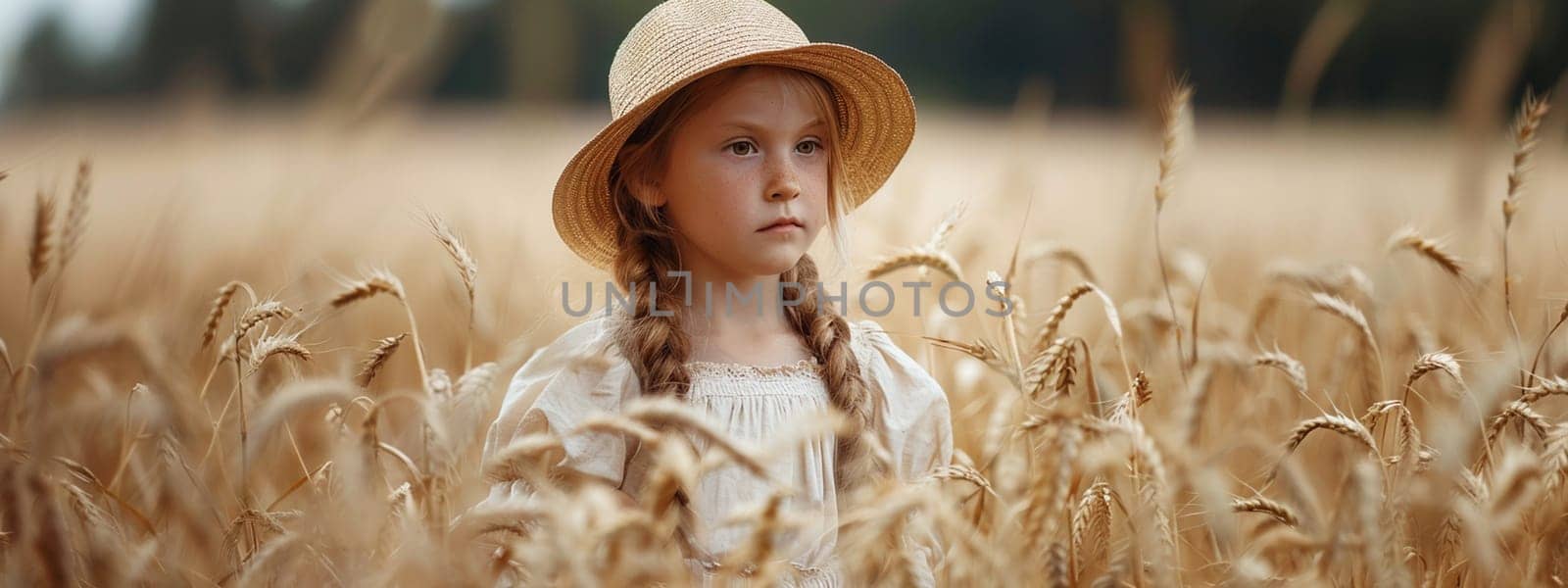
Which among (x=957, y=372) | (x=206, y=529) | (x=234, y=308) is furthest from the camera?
(x=957, y=372)

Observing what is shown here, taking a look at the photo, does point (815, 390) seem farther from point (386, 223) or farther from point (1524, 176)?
point (386, 223)

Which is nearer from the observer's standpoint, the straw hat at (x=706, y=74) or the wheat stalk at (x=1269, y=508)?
the wheat stalk at (x=1269, y=508)

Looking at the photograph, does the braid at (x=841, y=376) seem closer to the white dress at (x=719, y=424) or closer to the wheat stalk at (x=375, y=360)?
the white dress at (x=719, y=424)

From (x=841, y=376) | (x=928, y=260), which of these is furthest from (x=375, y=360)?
(x=928, y=260)

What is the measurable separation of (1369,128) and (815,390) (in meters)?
9.94

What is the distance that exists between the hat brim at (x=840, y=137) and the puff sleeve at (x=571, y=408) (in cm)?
22

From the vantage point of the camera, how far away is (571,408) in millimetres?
1407

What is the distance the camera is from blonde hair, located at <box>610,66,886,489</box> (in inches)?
56.6

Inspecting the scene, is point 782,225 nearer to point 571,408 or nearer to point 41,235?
point 571,408

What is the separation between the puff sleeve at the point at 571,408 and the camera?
1384 millimetres

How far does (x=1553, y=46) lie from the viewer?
10.3 m

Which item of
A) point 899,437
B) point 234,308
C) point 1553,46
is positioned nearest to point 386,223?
point 234,308

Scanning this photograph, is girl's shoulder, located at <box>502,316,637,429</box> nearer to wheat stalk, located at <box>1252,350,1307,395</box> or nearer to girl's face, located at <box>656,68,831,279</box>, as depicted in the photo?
girl's face, located at <box>656,68,831,279</box>

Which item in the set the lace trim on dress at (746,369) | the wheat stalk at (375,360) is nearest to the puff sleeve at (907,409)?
the lace trim on dress at (746,369)
